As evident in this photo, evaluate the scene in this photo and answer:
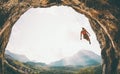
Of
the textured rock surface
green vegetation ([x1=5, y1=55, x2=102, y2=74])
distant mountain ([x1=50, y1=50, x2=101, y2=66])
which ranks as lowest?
distant mountain ([x1=50, y1=50, x2=101, y2=66])

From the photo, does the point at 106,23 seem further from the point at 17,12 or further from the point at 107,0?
the point at 17,12

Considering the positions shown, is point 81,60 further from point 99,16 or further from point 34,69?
point 99,16

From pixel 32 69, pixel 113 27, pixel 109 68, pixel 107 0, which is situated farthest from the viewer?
pixel 32 69

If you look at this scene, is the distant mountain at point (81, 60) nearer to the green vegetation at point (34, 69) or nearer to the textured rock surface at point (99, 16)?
the green vegetation at point (34, 69)

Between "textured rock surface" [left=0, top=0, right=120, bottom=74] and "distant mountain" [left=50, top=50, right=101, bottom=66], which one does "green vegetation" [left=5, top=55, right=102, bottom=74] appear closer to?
"distant mountain" [left=50, top=50, right=101, bottom=66]

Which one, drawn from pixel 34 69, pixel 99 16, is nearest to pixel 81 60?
pixel 34 69

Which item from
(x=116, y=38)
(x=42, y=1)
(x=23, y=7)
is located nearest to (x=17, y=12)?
(x=23, y=7)

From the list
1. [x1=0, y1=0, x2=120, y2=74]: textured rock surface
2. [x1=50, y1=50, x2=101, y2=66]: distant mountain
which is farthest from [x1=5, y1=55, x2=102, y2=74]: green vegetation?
[x1=0, y1=0, x2=120, y2=74]: textured rock surface
